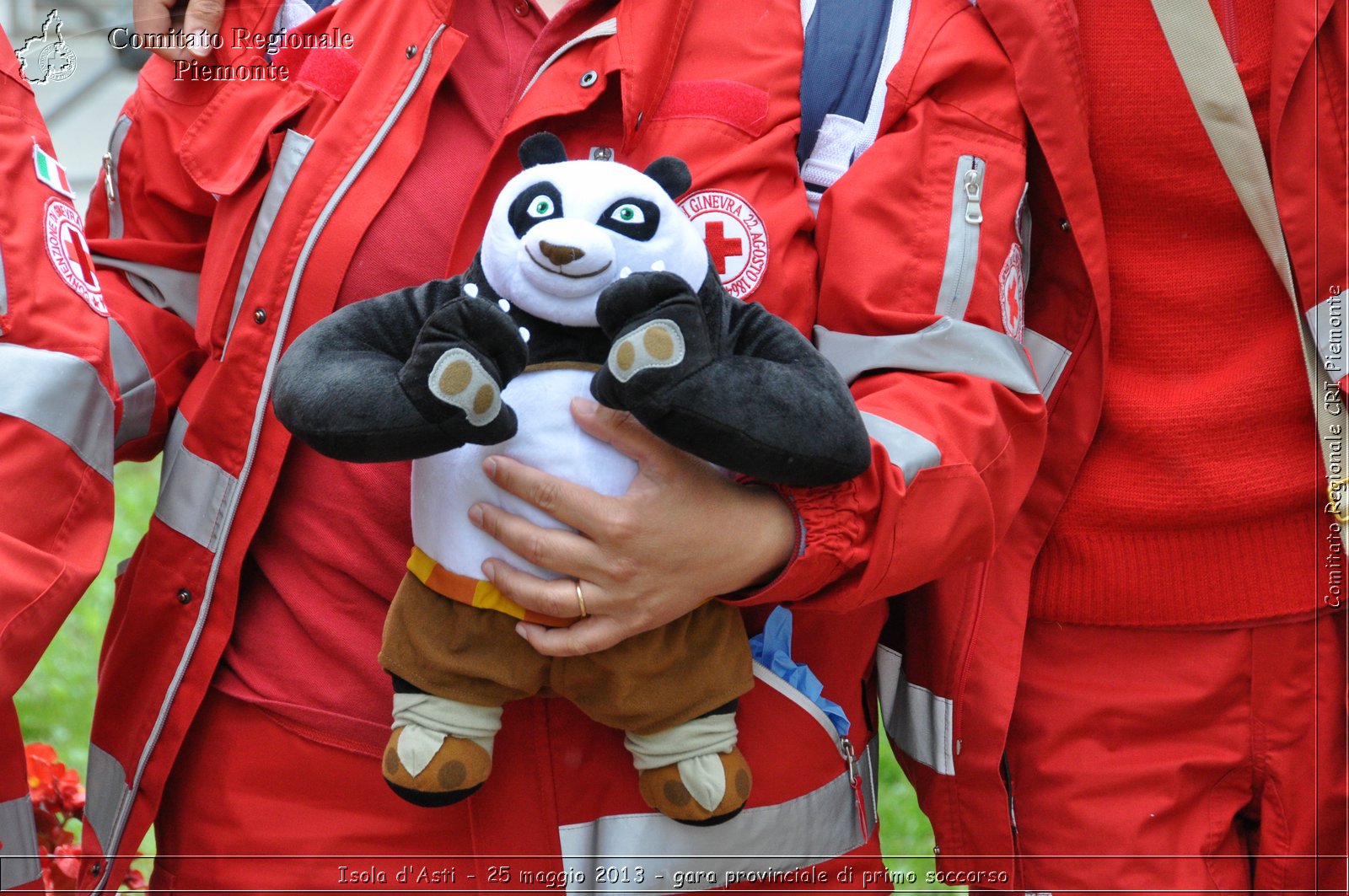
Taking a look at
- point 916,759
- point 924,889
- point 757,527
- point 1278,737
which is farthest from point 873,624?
point 924,889

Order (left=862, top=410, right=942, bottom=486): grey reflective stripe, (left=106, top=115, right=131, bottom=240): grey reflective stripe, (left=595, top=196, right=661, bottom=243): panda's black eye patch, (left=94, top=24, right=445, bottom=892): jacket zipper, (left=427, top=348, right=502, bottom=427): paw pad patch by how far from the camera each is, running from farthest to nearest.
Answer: (left=106, top=115, right=131, bottom=240): grey reflective stripe
(left=94, top=24, right=445, bottom=892): jacket zipper
(left=862, top=410, right=942, bottom=486): grey reflective stripe
(left=595, top=196, right=661, bottom=243): panda's black eye patch
(left=427, top=348, right=502, bottom=427): paw pad patch

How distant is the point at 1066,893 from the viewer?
2057 mm

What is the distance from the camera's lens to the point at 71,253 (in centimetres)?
181

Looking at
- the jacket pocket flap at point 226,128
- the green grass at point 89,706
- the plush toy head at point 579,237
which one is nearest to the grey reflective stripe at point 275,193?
the jacket pocket flap at point 226,128

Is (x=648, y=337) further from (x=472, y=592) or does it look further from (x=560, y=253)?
(x=472, y=592)

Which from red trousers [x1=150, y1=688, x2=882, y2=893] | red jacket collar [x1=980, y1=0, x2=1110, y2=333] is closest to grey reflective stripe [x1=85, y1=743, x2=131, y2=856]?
red trousers [x1=150, y1=688, x2=882, y2=893]

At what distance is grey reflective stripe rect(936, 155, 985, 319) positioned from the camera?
5.78ft

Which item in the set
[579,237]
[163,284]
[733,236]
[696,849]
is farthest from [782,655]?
[163,284]

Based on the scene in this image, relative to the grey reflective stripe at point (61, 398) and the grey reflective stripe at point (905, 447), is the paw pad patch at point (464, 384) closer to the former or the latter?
the grey reflective stripe at point (905, 447)

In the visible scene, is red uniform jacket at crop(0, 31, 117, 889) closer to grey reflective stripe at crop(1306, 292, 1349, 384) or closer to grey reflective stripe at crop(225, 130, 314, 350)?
grey reflective stripe at crop(225, 130, 314, 350)

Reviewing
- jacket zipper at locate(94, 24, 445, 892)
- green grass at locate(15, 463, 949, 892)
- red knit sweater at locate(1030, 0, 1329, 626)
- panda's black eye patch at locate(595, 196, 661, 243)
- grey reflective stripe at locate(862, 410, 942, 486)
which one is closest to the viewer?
panda's black eye patch at locate(595, 196, 661, 243)

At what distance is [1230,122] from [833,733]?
1.04 m

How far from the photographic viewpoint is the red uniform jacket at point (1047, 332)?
1844mm

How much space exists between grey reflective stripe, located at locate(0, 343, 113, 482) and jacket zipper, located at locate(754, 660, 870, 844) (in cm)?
93
